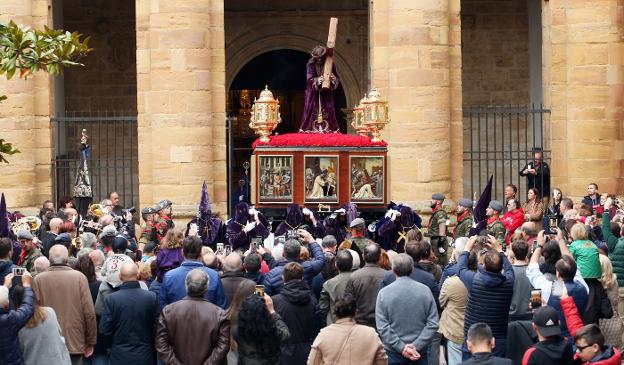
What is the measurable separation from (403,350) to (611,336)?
9.42 feet

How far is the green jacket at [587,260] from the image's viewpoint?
15047 millimetres

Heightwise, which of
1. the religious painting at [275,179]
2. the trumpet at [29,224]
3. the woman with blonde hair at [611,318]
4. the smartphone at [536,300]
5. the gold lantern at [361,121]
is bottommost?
the woman with blonde hair at [611,318]

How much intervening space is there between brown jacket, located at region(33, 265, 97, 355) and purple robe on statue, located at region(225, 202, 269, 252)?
4059mm

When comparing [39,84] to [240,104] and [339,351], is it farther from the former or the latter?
[339,351]

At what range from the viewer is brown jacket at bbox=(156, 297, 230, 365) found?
12.8 meters

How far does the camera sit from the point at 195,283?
42.1ft

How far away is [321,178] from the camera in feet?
68.7

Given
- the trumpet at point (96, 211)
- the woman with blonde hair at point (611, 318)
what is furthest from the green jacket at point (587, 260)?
the trumpet at point (96, 211)

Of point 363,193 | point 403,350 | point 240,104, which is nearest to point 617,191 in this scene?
point 363,193

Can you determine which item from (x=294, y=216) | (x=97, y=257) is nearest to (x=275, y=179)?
(x=294, y=216)

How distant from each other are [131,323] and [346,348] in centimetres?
236

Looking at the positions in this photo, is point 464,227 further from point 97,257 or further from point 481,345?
point 481,345

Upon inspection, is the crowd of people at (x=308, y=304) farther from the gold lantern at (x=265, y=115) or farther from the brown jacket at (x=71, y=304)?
the gold lantern at (x=265, y=115)

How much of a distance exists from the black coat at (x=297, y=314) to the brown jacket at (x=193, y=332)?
68 centimetres
